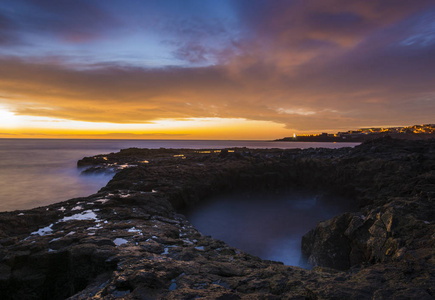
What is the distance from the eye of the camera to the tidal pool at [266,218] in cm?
1148

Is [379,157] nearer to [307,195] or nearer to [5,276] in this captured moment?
[307,195]

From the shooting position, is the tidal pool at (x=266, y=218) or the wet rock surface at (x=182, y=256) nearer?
the wet rock surface at (x=182, y=256)

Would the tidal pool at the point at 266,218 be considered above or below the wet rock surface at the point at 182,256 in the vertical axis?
below

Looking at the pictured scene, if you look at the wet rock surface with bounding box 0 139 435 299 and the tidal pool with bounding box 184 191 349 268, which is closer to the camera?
the wet rock surface with bounding box 0 139 435 299

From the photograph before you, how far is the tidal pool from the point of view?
11.5m

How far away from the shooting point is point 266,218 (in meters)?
14.8

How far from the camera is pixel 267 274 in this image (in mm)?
4129

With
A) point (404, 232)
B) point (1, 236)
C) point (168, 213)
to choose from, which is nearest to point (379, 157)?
point (404, 232)

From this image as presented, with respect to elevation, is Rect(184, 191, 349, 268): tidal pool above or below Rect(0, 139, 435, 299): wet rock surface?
below

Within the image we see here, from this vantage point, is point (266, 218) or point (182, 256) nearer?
point (182, 256)

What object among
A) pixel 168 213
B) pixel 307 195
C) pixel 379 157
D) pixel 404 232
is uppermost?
pixel 379 157

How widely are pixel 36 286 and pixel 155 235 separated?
2638 millimetres

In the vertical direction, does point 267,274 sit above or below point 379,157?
below

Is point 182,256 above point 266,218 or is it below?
above
